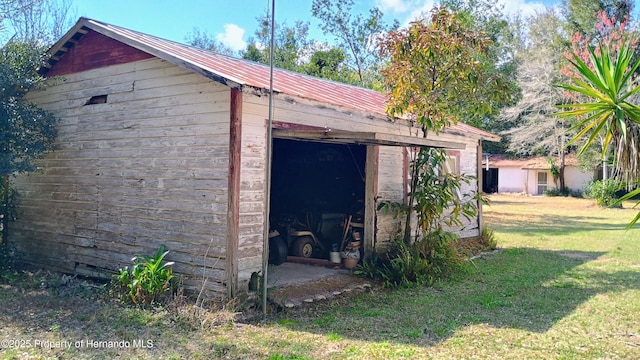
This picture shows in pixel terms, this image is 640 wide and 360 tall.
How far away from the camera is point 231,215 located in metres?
5.80

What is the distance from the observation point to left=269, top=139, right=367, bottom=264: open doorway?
28.4 ft

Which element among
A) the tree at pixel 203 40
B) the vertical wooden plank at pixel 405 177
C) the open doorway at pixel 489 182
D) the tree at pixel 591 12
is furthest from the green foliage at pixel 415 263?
the open doorway at pixel 489 182

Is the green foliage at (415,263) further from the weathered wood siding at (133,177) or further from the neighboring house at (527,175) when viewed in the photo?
the neighboring house at (527,175)

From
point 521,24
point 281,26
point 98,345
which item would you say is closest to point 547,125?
point 521,24

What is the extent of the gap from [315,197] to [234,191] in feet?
12.4

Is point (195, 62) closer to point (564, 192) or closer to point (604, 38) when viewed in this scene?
point (604, 38)

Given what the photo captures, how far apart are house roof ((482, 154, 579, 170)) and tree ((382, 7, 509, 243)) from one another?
79.5 feet

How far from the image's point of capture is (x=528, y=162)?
31922 millimetres

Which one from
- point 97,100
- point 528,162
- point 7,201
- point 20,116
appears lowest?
point 7,201

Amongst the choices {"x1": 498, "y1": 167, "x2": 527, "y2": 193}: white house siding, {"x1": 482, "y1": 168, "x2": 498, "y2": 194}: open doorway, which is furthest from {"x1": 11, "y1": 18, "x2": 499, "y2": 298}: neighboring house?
{"x1": 482, "y1": 168, "x2": 498, "y2": 194}: open doorway

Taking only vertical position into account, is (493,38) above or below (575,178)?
above

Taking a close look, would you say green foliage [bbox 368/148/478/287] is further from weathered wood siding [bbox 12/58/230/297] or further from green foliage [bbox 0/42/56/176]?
green foliage [bbox 0/42/56/176]

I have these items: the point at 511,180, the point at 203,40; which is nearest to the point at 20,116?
the point at 203,40

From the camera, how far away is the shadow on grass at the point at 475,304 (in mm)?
5270
